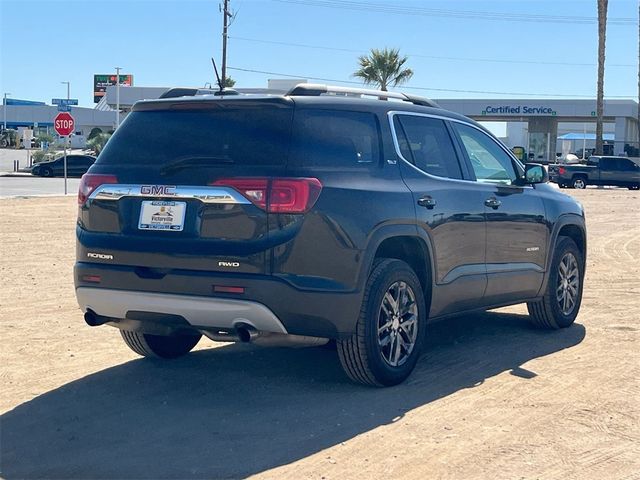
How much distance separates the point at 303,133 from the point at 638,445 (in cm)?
268

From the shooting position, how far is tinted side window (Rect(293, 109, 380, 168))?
6.02 meters

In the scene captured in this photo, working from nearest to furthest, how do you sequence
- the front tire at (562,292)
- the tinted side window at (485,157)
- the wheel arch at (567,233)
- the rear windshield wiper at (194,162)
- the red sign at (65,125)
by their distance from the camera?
the rear windshield wiper at (194,162)
the tinted side window at (485,157)
the wheel arch at (567,233)
the front tire at (562,292)
the red sign at (65,125)

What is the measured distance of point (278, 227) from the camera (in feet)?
19.0

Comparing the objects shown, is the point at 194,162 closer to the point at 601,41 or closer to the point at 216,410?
the point at 216,410

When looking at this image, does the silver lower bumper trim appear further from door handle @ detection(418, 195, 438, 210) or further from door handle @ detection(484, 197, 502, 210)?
door handle @ detection(484, 197, 502, 210)

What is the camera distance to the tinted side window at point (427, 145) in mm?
6914

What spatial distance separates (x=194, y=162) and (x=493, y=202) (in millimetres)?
2706

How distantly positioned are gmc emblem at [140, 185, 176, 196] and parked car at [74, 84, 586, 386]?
10 mm

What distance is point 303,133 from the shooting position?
6055 mm

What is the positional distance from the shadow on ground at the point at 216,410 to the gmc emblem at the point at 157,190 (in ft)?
4.35

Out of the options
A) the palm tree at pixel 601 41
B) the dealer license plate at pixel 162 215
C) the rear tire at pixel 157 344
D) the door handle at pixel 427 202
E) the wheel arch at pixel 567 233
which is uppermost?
the palm tree at pixel 601 41

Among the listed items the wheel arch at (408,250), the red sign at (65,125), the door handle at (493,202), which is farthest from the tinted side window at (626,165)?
the wheel arch at (408,250)

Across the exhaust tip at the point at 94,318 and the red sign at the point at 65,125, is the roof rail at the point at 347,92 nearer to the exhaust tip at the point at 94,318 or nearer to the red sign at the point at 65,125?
the exhaust tip at the point at 94,318

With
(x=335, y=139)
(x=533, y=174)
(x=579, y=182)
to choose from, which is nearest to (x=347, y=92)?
(x=335, y=139)
